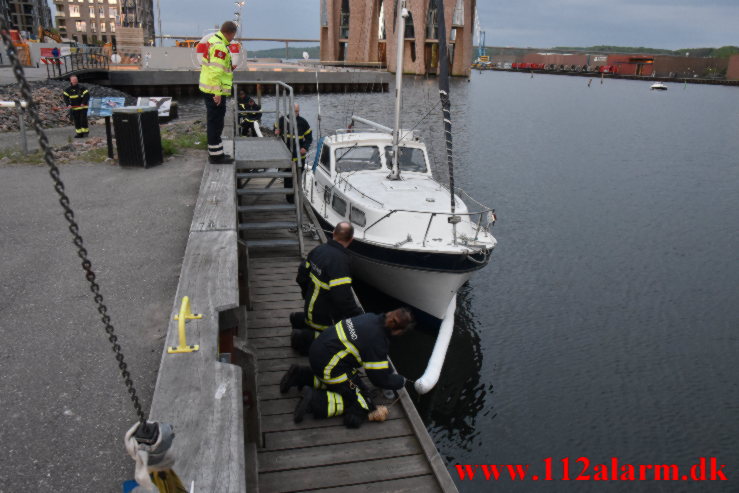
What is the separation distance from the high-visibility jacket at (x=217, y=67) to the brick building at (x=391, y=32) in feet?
210

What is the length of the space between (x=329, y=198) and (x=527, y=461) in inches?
256

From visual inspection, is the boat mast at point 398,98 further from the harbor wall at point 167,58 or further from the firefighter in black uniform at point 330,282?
the harbor wall at point 167,58

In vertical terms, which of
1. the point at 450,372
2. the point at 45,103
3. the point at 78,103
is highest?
the point at 78,103

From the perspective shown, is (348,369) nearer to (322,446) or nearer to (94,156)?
(322,446)

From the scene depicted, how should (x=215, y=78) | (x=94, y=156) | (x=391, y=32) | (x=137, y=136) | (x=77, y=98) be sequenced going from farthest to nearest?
(x=391, y=32) → (x=77, y=98) → (x=94, y=156) → (x=137, y=136) → (x=215, y=78)

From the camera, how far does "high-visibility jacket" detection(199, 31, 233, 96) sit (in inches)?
320

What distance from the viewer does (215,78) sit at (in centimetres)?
834

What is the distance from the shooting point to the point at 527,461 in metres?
7.71

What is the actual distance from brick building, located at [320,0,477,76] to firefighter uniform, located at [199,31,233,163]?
6384 cm

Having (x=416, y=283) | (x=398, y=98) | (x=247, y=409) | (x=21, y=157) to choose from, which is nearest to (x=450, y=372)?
(x=416, y=283)

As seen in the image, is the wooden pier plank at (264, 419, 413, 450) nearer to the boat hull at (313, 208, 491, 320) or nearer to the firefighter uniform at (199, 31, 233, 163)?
the boat hull at (313, 208, 491, 320)

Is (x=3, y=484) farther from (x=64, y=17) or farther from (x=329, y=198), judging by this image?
(x=64, y=17)

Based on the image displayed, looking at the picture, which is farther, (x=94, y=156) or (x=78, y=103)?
(x=78, y=103)

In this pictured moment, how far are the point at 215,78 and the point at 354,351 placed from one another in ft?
18.2
